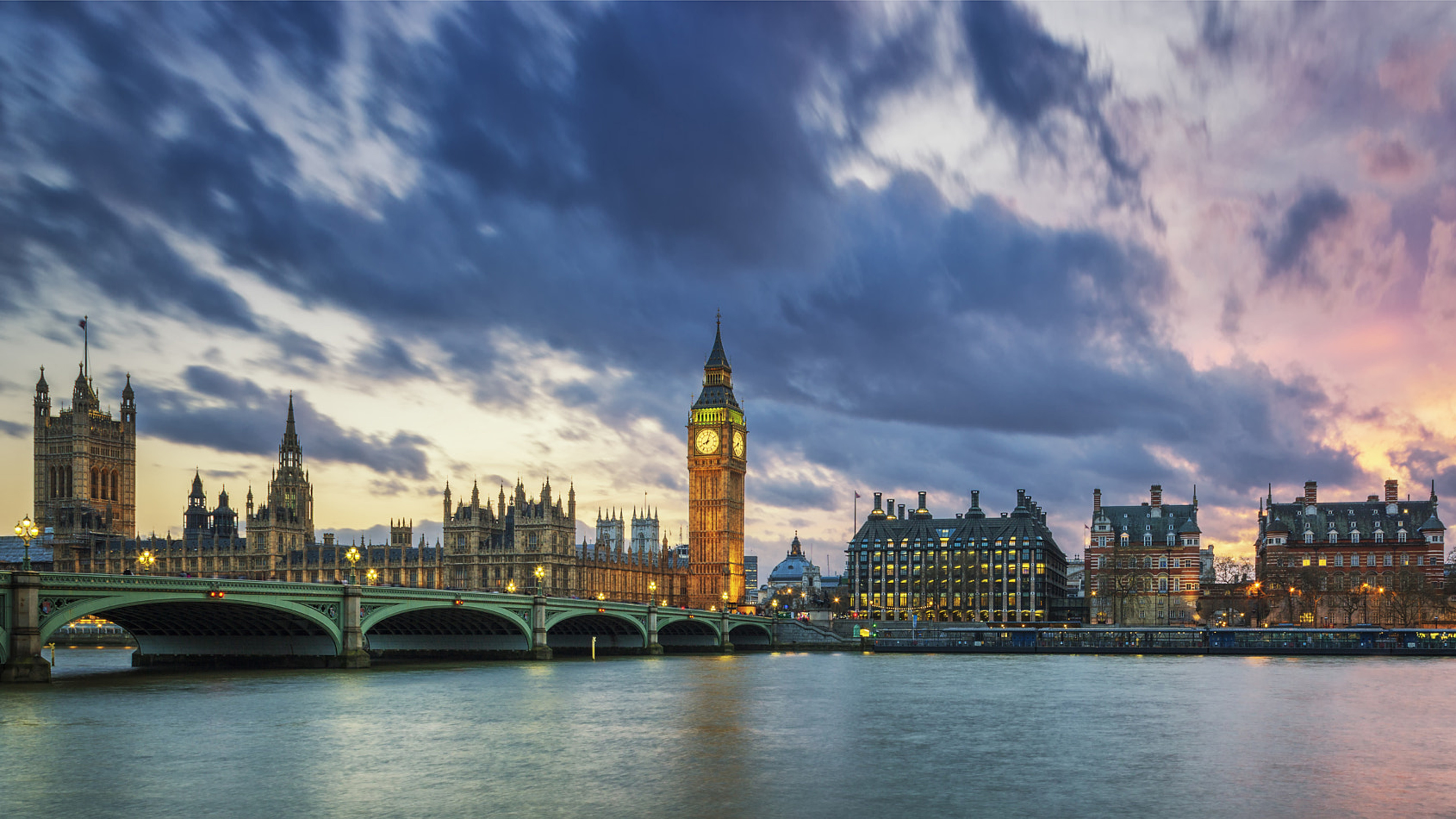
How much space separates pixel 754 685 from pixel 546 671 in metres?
18.8

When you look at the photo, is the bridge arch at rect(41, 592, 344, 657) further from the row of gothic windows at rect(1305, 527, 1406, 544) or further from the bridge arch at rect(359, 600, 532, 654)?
the row of gothic windows at rect(1305, 527, 1406, 544)

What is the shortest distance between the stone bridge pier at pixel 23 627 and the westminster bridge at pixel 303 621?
0.17 feet

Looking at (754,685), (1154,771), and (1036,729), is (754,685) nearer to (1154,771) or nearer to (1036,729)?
(1036,729)

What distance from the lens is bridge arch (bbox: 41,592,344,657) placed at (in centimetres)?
7375

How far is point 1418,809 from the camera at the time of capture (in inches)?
1288

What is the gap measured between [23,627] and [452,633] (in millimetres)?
55428

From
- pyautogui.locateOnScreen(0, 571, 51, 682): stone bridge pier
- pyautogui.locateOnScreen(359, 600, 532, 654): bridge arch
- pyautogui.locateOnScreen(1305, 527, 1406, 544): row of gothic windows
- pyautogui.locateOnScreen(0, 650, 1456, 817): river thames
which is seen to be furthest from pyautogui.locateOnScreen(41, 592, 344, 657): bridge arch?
pyautogui.locateOnScreen(1305, 527, 1406, 544): row of gothic windows

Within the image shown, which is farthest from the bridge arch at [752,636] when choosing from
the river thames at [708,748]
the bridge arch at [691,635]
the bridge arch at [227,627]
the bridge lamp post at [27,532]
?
the bridge lamp post at [27,532]

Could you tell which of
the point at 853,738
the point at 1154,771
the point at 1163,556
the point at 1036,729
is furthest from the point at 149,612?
the point at 1163,556

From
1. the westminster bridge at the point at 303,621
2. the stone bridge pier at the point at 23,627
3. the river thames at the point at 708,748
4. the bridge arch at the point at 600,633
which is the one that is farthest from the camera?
the bridge arch at the point at 600,633

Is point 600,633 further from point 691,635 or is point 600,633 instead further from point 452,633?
point 452,633

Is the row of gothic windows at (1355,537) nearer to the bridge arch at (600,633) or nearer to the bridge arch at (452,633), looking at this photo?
the bridge arch at (600,633)

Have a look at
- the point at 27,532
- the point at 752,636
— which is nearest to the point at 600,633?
the point at 752,636

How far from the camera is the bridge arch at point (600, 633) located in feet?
403
